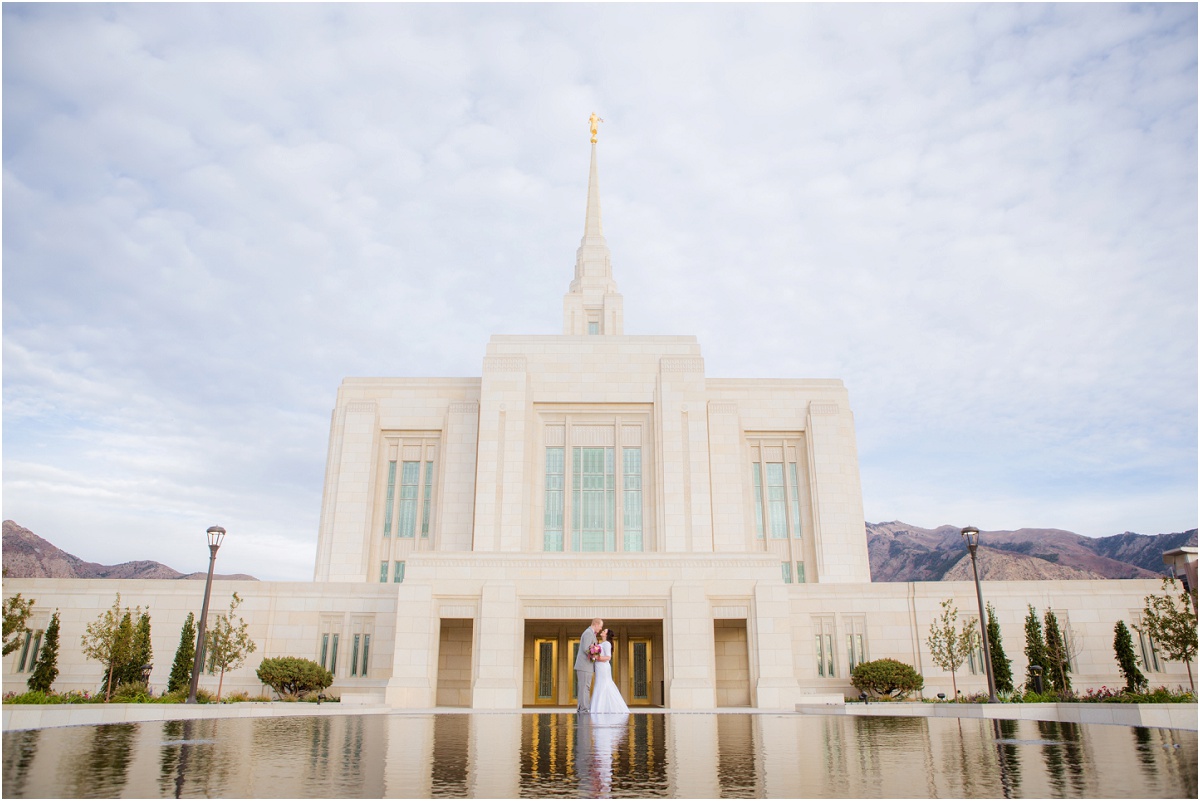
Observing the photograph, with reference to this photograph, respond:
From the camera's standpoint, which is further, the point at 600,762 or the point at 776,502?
the point at 776,502

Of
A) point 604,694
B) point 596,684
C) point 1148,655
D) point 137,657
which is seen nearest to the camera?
point 604,694

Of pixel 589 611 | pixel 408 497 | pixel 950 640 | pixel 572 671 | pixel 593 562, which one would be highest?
pixel 408 497

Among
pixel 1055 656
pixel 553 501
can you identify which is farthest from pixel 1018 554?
pixel 553 501

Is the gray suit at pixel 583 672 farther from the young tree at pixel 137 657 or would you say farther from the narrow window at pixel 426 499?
the narrow window at pixel 426 499

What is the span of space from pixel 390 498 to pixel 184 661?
1248 centimetres

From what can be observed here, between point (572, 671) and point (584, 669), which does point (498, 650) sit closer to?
point (572, 671)

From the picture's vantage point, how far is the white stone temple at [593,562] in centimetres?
2528

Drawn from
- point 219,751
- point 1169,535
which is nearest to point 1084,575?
point 1169,535

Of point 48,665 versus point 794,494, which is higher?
point 794,494

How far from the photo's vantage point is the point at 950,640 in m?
26.0

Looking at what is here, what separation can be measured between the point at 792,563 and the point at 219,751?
30.1 metres

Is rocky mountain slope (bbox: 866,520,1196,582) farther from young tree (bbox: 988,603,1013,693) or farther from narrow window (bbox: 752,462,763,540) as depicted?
young tree (bbox: 988,603,1013,693)

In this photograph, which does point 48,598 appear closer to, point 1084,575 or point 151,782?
point 151,782

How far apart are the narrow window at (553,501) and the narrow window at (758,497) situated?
363 inches
